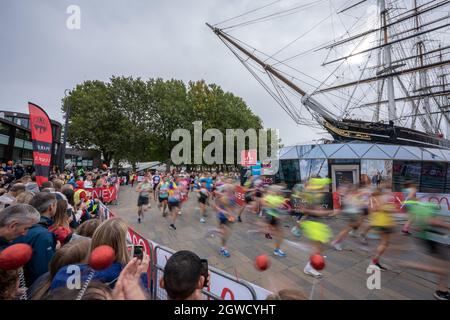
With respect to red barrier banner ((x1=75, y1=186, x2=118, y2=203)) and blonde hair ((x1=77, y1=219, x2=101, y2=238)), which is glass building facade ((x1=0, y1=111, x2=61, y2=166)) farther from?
blonde hair ((x1=77, y1=219, x2=101, y2=238))

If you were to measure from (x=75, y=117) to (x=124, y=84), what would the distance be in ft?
26.2

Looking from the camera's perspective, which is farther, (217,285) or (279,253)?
(279,253)

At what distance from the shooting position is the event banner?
556 centimetres

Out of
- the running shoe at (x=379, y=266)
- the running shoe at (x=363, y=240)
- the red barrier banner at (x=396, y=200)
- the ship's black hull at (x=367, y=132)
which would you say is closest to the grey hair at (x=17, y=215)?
the running shoe at (x=379, y=266)

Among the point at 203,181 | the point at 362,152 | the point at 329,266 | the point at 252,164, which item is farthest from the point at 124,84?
the point at 329,266

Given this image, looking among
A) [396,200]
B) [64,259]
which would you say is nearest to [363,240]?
[396,200]

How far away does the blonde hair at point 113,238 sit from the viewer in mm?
1905

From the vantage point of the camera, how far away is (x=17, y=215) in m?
1.96

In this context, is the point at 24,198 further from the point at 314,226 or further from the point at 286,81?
the point at 286,81

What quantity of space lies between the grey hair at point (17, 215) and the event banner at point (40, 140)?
4817 millimetres

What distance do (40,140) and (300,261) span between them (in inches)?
319

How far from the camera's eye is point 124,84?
26.5 m
